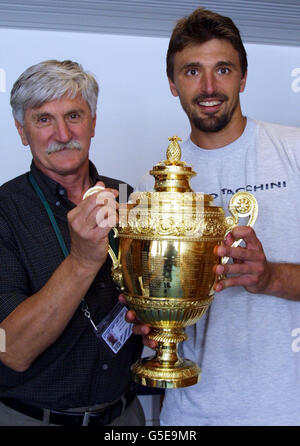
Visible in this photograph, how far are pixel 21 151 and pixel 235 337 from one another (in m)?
2.05

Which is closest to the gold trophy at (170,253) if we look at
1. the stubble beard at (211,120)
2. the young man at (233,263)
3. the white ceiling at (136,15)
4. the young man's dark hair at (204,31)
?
the young man at (233,263)

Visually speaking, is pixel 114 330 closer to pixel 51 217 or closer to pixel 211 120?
pixel 51 217

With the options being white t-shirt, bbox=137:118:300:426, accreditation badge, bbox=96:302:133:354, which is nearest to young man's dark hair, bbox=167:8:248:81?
white t-shirt, bbox=137:118:300:426

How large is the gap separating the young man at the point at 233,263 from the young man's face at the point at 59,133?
0.40 metres

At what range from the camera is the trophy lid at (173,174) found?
1555 mm

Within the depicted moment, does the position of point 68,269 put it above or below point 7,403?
above

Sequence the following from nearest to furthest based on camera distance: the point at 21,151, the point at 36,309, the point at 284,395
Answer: the point at 36,309 → the point at 284,395 → the point at 21,151

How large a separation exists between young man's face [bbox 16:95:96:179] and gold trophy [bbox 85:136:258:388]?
0.48 meters

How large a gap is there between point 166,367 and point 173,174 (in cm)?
60

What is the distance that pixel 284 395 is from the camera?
1733 millimetres

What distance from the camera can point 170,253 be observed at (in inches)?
57.7

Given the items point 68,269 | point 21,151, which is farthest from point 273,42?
point 68,269
